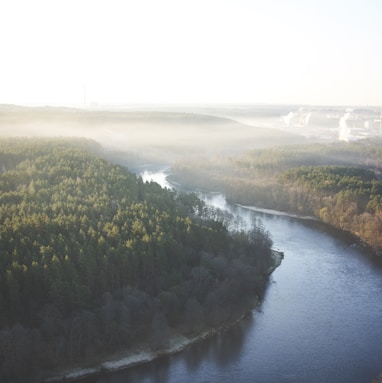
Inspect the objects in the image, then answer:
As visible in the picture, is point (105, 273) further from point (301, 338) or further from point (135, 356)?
point (301, 338)

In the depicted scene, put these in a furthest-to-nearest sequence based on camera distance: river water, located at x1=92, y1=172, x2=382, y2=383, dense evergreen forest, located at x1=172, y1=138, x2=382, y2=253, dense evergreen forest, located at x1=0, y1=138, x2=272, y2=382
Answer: dense evergreen forest, located at x1=172, y1=138, x2=382, y2=253 < dense evergreen forest, located at x1=0, y1=138, x2=272, y2=382 < river water, located at x1=92, y1=172, x2=382, y2=383

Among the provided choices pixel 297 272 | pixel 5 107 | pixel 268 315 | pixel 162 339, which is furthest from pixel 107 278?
pixel 5 107

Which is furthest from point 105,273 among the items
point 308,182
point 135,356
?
point 308,182

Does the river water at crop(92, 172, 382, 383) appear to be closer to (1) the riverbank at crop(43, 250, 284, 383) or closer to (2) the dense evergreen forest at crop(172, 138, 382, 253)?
(1) the riverbank at crop(43, 250, 284, 383)

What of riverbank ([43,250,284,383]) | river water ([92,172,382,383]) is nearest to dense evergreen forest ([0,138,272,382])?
riverbank ([43,250,284,383])

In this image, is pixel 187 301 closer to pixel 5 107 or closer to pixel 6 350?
pixel 6 350

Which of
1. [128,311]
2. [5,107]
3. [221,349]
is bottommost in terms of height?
[221,349]
